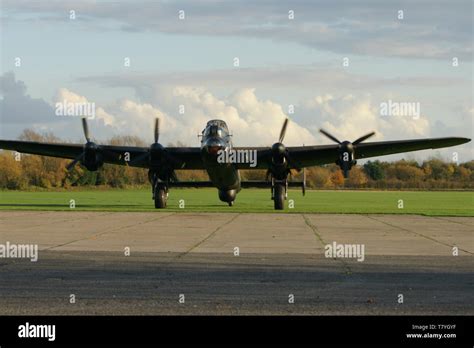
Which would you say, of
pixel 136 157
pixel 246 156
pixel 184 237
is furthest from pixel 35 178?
pixel 184 237

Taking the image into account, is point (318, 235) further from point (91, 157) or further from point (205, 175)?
point (205, 175)

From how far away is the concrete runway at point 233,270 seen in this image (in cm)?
1167

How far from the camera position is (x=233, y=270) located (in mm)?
16016

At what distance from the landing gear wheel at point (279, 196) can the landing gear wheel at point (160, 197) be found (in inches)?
257

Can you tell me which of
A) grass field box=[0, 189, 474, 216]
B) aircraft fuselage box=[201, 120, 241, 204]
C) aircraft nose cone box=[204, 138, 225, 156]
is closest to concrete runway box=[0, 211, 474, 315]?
aircraft nose cone box=[204, 138, 225, 156]

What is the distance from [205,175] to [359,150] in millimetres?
57763

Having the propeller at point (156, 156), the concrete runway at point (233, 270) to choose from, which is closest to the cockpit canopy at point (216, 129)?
the propeller at point (156, 156)

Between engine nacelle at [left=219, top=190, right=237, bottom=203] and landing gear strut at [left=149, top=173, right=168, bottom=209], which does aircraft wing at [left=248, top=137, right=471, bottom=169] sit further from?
landing gear strut at [left=149, top=173, right=168, bottom=209]

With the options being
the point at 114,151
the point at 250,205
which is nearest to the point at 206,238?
the point at 114,151

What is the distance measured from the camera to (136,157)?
156 feet

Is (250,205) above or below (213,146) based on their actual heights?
below
